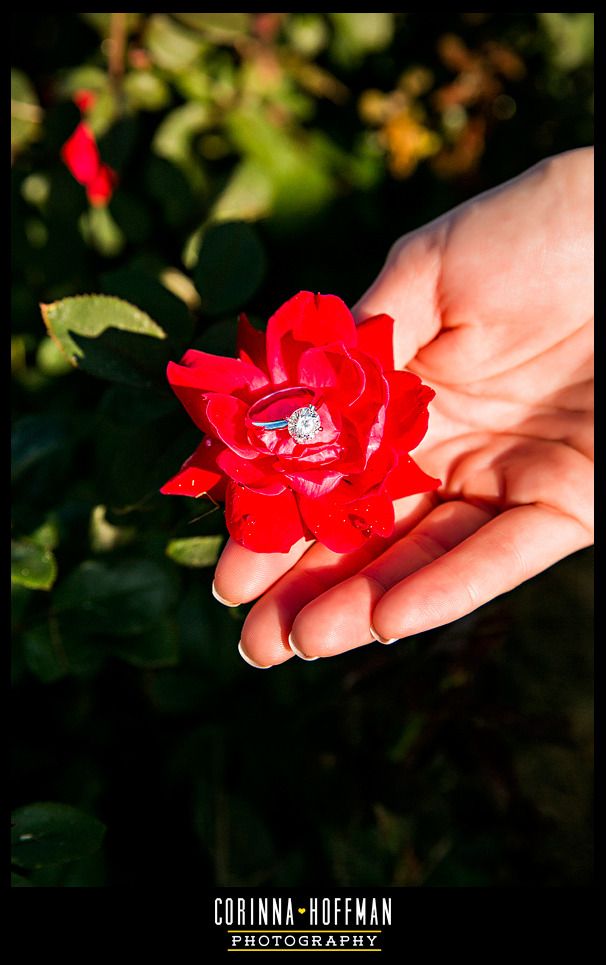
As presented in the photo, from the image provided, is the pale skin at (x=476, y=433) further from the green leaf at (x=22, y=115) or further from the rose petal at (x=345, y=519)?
the green leaf at (x=22, y=115)

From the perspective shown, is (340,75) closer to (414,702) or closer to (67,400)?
(67,400)

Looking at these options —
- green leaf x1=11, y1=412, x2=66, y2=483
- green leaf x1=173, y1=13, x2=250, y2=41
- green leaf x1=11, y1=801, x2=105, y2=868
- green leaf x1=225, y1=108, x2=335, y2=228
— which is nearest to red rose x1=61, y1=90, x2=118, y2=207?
green leaf x1=173, y1=13, x2=250, y2=41

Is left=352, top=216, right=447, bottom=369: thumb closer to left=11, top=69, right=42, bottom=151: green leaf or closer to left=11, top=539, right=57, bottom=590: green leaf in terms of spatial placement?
left=11, top=539, right=57, bottom=590: green leaf

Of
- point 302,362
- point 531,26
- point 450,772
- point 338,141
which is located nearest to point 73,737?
point 450,772

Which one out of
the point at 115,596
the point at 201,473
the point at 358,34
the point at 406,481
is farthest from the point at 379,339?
the point at 358,34

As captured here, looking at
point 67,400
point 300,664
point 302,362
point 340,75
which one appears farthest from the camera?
point 340,75

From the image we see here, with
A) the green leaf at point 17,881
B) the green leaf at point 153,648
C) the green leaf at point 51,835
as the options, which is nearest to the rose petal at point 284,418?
the green leaf at point 153,648
